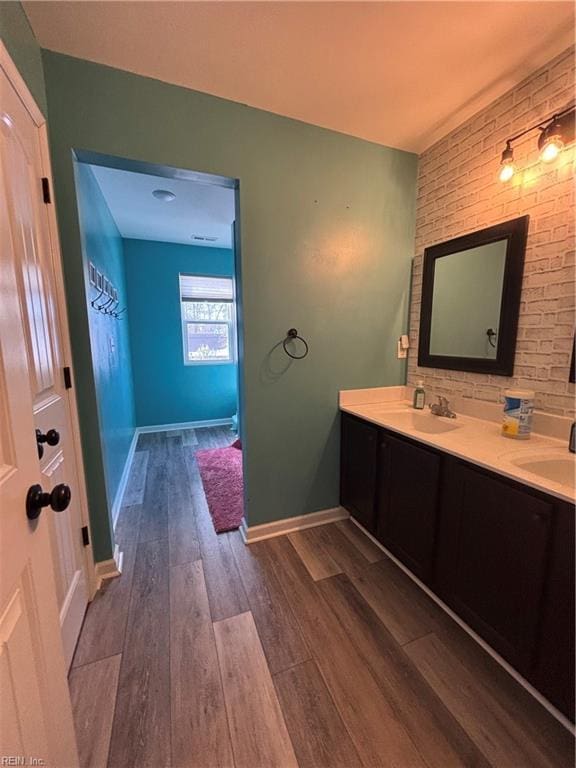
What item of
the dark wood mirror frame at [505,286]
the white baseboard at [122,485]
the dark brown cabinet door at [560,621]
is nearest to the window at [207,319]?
the white baseboard at [122,485]

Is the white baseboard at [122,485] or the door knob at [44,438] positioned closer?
the door knob at [44,438]

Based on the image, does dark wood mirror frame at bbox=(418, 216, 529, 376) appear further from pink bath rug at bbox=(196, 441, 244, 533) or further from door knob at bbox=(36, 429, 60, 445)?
door knob at bbox=(36, 429, 60, 445)

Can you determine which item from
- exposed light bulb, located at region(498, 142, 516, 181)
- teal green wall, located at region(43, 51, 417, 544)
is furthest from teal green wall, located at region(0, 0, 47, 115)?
exposed light bulb, located at region(498, 142, 516, 181)

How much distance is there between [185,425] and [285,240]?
3433mm

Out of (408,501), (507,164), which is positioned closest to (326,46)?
(507,164)

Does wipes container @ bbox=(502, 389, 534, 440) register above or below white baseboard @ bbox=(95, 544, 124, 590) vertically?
above

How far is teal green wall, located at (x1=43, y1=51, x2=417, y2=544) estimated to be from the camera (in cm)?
145

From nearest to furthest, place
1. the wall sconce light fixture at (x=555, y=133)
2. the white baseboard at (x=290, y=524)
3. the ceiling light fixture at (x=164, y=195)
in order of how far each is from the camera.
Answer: the wall sconce light fixture at (x=555, y=133) < the white baseboard at (x=290, y=524) < the ceiling light fixture at (x=164, y=195)

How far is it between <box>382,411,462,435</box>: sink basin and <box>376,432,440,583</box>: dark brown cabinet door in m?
0.18

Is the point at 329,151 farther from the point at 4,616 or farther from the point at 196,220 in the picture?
the point at 4,616

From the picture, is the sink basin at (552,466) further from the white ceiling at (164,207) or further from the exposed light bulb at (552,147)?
the white ceiling at (164,207)

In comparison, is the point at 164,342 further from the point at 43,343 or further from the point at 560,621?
the point at 560,621

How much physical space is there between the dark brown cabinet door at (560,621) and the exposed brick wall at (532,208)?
2.26 ft

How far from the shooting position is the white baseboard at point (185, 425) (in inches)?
170
